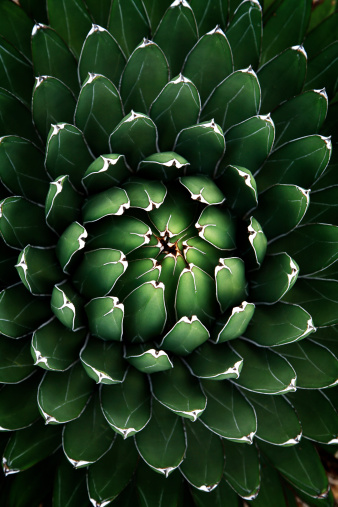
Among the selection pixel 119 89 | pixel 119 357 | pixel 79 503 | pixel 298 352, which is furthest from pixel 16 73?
pixel 79 503

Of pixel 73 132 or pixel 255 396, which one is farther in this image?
pixel 255 396

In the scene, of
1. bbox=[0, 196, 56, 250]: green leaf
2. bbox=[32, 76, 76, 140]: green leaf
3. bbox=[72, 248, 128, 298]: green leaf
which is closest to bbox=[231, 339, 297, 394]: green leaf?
bbox=[72, 248, 128, 298]: green leaf

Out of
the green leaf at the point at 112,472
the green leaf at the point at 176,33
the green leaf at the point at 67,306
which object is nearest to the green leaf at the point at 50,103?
the green leaf at the point at 176,33

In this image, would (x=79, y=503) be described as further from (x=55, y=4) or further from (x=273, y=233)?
(x=55, y=4)

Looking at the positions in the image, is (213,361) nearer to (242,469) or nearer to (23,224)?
(242,469)

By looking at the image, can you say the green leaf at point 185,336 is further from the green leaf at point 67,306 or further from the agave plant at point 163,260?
the green leaf at point 67,306

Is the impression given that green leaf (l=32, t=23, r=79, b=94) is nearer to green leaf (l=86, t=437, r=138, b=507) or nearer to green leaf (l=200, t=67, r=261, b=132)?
green leaf (l=200, t=67, r=261, b=132)
